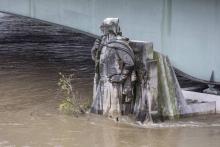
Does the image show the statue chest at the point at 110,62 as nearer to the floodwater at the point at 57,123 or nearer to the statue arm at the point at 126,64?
the statue arm at the point at 126,64

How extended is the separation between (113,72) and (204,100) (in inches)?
114

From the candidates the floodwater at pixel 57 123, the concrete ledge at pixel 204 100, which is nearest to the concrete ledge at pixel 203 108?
the concrete ledge at pixel 204 100

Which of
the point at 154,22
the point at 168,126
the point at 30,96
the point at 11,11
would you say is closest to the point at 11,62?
the point at 11,11

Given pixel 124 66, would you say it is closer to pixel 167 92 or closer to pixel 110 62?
pixel 110 62

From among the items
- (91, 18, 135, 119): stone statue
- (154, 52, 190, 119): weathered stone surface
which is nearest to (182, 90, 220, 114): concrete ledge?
(154, 52, 190, 119): weathered stone surface

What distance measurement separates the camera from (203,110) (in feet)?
43.3

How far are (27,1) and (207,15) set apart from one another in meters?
7.04

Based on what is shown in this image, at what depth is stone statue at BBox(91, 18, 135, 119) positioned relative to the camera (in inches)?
474

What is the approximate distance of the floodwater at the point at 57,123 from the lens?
10.9 m

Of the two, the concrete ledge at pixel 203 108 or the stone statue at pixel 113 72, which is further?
the concrete ledge at pixel 203 108

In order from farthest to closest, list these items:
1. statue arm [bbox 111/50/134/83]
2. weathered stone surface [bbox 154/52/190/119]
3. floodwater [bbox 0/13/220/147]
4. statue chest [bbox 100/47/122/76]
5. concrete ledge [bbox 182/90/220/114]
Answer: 1. concrete ledge [bbox 182/90/220/114]
2. weathered stone surface [bbox 154/52/190/119]
3. statue chest [bbox 100/47/122/76]
4. statue arm [bbox 111/50/134/83]
5. floodwater [bbox 0/13/220/147]

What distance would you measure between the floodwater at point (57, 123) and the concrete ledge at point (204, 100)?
263mm

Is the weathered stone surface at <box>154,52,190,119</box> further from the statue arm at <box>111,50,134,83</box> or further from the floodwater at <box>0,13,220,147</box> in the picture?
the statue arm at <box>111,50,134,83</box>

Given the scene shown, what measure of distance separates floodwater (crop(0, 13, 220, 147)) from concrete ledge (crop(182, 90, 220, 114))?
0.86 ft
